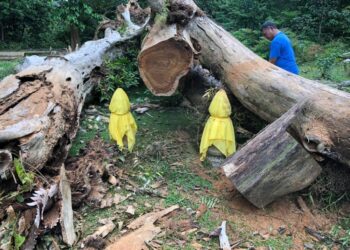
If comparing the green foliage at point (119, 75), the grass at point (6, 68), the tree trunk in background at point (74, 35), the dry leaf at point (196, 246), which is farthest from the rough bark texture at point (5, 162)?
the tree trunk in background at point (74, 35)

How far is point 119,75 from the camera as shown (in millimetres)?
7254

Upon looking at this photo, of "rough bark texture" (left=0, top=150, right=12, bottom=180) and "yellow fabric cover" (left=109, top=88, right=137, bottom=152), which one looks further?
"yellow fabric cover" (left=109, top=88, right=137, bottom=152)

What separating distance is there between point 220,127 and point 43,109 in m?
1.83

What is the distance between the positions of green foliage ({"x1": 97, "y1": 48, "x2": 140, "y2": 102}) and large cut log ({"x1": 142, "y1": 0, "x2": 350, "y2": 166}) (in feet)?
6.44

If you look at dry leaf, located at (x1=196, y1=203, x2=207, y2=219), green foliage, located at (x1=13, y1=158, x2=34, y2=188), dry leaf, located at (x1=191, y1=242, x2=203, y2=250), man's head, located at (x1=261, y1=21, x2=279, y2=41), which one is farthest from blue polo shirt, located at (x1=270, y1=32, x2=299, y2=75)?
green foliage, located at (x1=13, y1=158, x2=34, y2=188)

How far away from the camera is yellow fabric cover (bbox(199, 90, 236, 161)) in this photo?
4352 mm

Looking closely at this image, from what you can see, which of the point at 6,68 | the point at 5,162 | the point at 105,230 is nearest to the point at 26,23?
the point at 6,68

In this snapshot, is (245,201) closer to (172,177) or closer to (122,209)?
(172,177)

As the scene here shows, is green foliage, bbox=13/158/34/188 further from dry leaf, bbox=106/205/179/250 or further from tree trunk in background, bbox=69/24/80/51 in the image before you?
tree trunk in background, bbox=69/24/80/51

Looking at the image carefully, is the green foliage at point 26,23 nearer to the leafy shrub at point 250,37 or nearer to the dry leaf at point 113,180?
the leafy shrub at point 250,37

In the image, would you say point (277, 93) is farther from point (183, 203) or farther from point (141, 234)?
point (141, 234)

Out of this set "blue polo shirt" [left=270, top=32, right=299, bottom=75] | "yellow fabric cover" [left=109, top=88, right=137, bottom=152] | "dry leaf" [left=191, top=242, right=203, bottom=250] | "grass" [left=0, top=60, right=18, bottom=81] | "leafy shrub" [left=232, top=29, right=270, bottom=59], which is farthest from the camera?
"leafy shrub" [left=232, top=29, right=270, bottom=59]

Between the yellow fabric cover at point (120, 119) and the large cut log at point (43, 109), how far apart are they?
44 cm

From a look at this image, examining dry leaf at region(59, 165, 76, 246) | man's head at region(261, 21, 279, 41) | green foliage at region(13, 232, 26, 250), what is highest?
man's head at region(261, 21, 279, 41)
